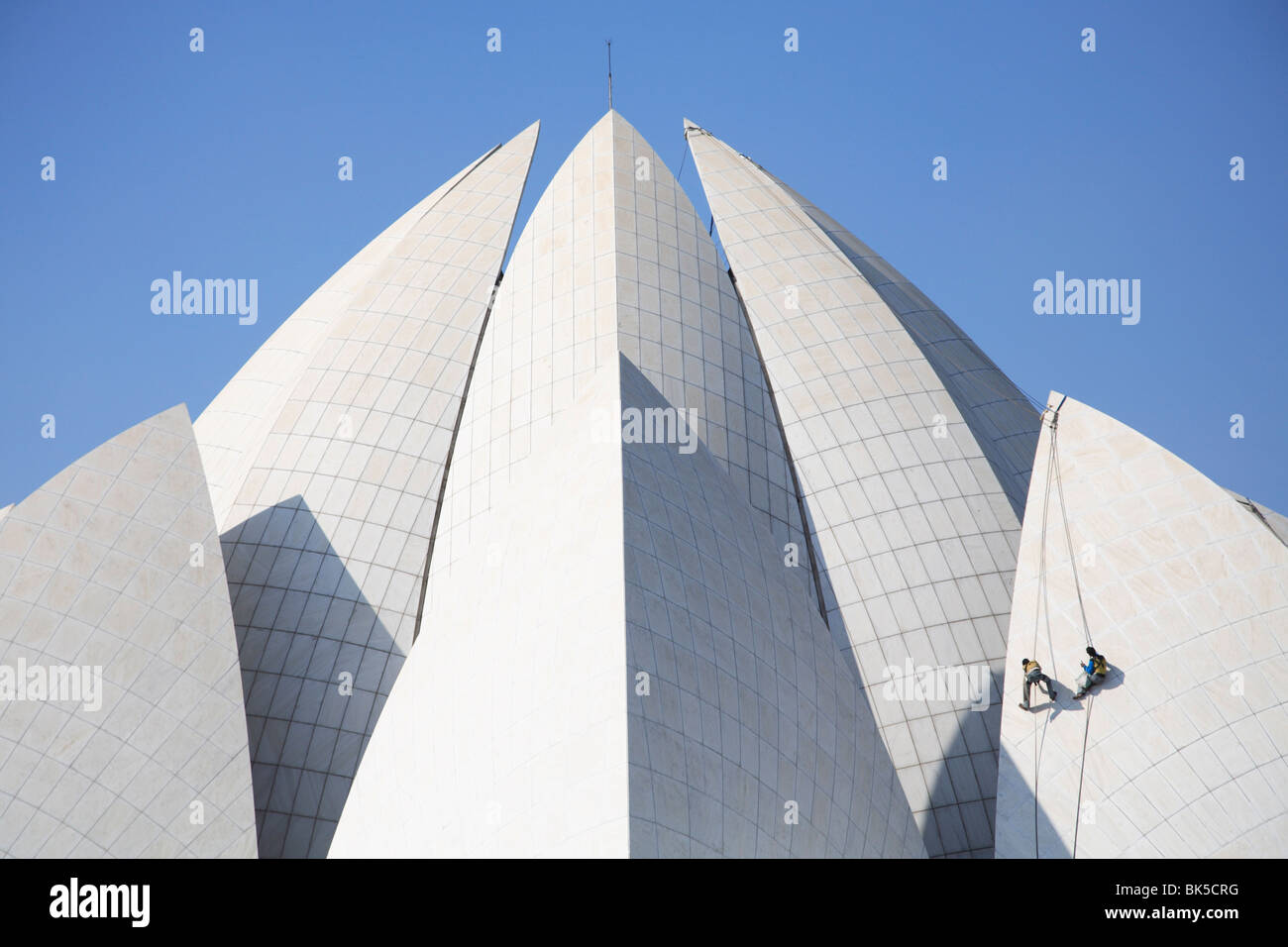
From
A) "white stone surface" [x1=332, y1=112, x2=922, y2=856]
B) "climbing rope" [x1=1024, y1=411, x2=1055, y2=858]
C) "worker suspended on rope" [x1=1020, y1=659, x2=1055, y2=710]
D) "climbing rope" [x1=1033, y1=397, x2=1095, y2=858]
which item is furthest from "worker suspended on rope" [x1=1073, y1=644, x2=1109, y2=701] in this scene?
"white stone surface" [x1=332, y1=112, x2=922, y2=856]

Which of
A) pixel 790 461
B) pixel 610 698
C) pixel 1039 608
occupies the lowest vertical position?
pixel 610 698

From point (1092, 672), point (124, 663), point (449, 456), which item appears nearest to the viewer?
point (1092, 672)

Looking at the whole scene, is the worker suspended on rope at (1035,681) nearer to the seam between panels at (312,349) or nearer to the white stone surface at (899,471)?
the white stone surface at (899,471)

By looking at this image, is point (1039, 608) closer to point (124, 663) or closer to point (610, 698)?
point (610, 698)

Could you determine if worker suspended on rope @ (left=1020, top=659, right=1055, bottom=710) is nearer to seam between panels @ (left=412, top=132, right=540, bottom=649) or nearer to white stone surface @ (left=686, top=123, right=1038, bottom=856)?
white stone surface @ (left=686, top=123, right=1038, bottom=856)

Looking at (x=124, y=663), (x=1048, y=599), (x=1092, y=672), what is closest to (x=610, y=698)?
(x=1092, y=672)

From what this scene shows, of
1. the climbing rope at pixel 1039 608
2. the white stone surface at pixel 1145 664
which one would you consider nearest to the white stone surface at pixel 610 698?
the climbing rope at pixel 1039 608

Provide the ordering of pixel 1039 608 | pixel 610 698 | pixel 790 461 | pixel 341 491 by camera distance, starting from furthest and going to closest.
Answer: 1. pixel 790 461
2. pixel 341 491
3. pixel 1039 608
4. pixel 610 698
